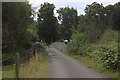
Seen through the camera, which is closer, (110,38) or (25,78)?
(25,78)

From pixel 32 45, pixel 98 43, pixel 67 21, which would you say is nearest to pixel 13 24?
pixel 32 45

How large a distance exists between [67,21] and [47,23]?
36.7 ft

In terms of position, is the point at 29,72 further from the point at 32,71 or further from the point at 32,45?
the point at 32,45

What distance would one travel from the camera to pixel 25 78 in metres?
6.85

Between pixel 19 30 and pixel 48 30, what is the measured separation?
41.9 m

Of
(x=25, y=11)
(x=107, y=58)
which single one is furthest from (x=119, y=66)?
(x=25, y=11)

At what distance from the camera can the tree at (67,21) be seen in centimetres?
6488

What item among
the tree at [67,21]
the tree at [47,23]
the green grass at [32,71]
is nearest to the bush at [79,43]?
the green grass at [32,71]

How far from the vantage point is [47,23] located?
5625cm

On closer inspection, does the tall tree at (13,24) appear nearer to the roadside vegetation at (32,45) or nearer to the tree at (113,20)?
the roadside vegetation at (32,45)

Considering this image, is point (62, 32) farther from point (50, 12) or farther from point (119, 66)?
point (119, 66)

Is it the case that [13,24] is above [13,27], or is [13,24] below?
above

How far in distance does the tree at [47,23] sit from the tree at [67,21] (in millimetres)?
7342

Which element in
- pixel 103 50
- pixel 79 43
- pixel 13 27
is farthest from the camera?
pixel 79 43
